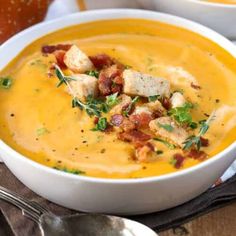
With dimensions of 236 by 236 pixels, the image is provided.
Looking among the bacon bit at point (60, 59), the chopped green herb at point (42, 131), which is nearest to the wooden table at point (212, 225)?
the chopped green herb at point (42, 131)

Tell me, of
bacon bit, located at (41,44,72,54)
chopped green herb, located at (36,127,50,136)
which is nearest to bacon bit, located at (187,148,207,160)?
chopped green herb, located at (36,127,50,136)

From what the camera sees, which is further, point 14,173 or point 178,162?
point 14,173

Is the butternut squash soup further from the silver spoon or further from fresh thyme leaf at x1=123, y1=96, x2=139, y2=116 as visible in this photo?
the silver spoon

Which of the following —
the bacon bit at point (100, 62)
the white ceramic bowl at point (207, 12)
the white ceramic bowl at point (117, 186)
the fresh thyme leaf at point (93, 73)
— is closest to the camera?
the white ceramic bowl at point (117, 186)

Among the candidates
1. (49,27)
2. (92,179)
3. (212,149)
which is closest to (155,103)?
(212,149)

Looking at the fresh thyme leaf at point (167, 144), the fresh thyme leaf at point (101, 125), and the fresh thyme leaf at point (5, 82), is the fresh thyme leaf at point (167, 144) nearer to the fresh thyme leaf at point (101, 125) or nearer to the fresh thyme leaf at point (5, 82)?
the fresh thyme leaf at point (101, 125)

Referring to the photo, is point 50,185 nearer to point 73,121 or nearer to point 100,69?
point 73,121

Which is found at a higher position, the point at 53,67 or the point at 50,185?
the point at 53,67
